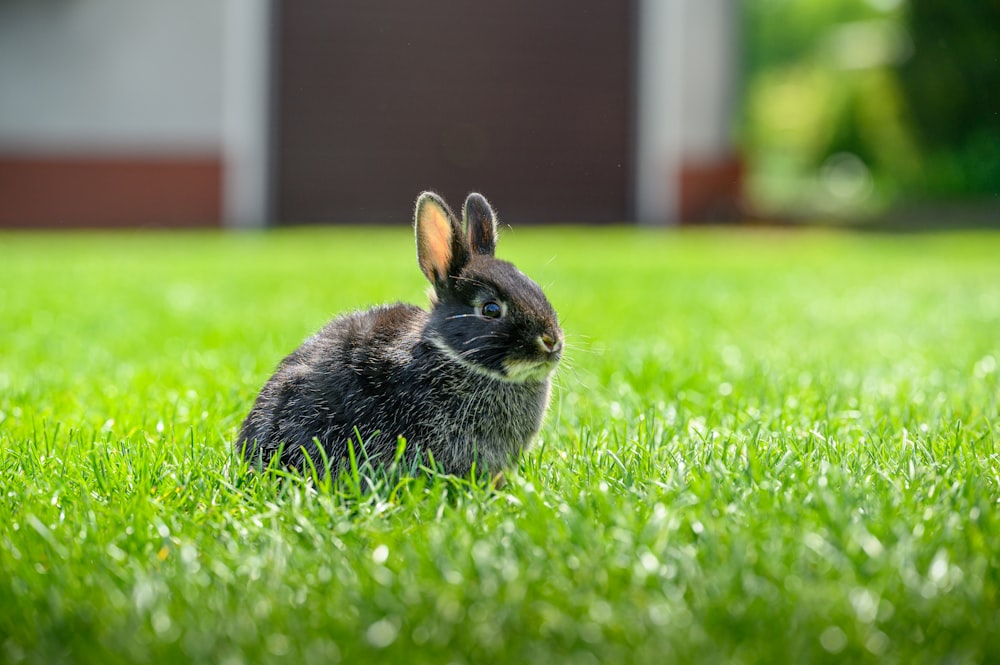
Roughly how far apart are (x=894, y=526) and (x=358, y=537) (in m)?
1.14

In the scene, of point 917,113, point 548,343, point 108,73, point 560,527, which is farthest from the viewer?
point 917,113

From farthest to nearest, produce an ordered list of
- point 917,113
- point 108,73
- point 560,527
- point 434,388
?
1. point 917,113
2. point 108,73
3. point 434,388
4. point 560,527

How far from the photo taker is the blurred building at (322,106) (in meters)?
16.6

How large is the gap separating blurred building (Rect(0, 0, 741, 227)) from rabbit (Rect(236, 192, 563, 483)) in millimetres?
13605

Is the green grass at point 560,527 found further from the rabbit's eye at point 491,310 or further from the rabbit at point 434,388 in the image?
the rabbit's eye at point 491,310

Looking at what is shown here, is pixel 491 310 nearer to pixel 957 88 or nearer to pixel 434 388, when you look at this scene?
pixel 434 388

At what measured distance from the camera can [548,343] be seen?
279 centimetres

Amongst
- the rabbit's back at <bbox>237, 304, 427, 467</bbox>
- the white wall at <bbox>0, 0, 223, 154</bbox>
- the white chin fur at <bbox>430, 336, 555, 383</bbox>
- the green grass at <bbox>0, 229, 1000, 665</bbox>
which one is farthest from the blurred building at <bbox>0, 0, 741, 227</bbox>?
the white chin fur at <bbox>430, 336, 555, 383</bbox>

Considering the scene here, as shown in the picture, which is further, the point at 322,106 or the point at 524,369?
the point at 322,106

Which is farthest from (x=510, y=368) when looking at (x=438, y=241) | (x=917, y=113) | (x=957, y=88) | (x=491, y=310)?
(x=917, y=113)

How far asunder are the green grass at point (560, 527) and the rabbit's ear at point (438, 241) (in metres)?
0.38

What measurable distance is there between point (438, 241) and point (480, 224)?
17 centimetres

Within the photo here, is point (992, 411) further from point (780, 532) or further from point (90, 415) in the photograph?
point (90, 415)

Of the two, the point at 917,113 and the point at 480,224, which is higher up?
the point at 917,113
